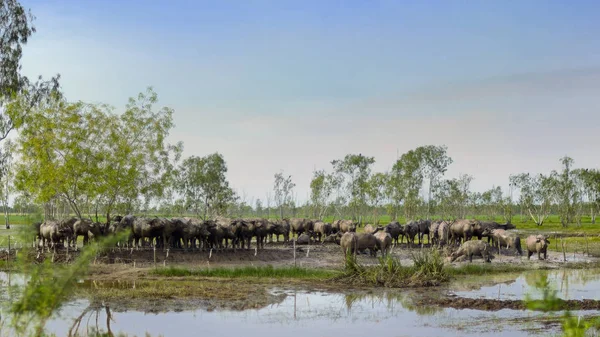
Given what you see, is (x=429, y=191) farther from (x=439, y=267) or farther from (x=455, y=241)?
(x=439, y=267)

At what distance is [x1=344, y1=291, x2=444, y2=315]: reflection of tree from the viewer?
2086 cm

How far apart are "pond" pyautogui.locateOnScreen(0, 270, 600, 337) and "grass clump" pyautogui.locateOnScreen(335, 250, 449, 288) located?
6.77 ft

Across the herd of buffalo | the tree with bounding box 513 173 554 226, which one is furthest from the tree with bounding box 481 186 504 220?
the herd of buffalo

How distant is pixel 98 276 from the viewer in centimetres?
2792

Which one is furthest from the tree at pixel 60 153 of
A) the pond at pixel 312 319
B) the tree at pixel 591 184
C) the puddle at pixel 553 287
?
the tree at pixel 591 184

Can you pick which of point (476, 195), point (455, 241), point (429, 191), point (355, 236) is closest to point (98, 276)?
point (355, 236)

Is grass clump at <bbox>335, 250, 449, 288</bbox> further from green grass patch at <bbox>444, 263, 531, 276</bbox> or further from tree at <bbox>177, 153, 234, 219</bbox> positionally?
tree at <bbox>177, 153, 234, 219</bbox>

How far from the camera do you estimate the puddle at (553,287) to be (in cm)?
2375

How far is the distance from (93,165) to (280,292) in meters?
18.3

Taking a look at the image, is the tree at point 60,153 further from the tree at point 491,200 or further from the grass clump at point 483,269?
the tree at point 491,200

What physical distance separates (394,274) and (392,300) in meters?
3.40

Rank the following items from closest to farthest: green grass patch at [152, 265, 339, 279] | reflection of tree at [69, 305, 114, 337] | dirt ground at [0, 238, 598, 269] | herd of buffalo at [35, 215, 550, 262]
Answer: reflection of tree at [69, 305, 114, 337], green grass patch at [152, 265, 339, 279], dirt ground at [0, 238, 598, 269], herd of buffalo at [35, 215, 550, 262]

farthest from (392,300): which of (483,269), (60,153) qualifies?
(60,153)

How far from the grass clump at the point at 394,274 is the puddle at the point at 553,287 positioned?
1757mm
